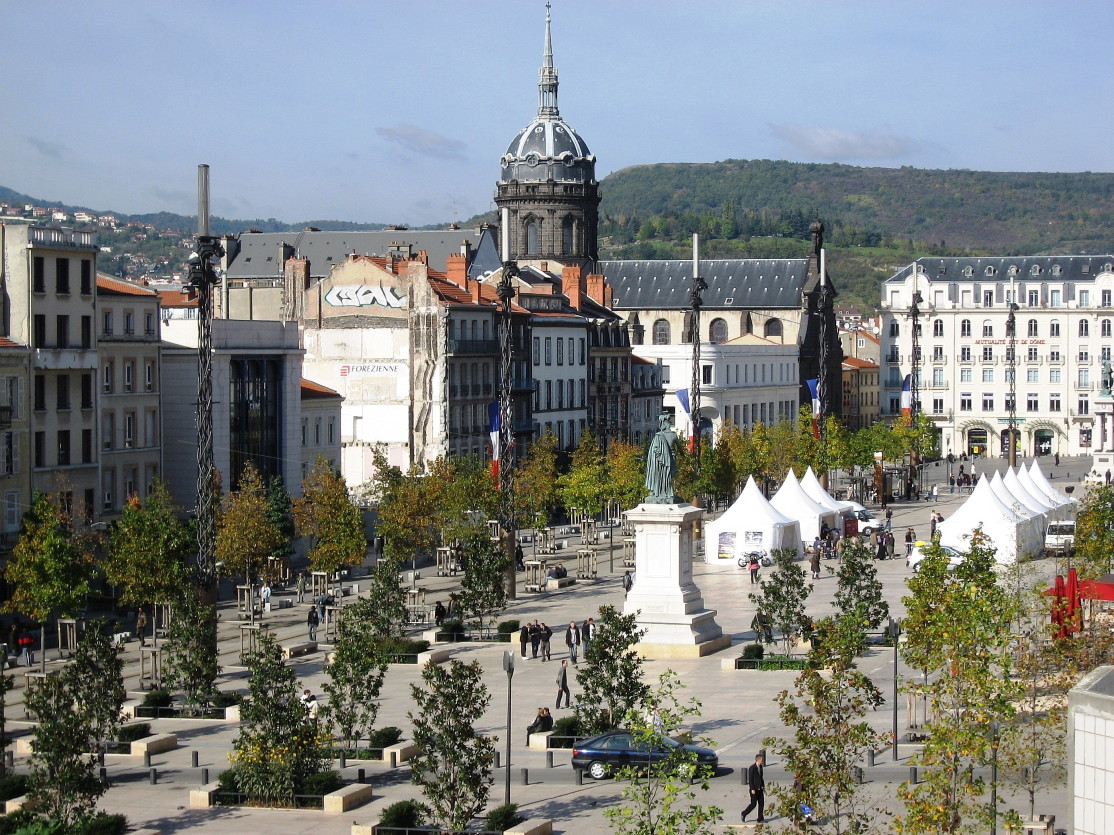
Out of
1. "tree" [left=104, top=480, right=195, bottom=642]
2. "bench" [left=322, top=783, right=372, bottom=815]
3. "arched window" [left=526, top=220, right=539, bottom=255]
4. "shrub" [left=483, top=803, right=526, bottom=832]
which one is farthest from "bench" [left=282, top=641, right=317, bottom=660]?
"arched window" [left=526, top=220, right=539, bottom=255]

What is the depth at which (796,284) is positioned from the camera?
498 feet

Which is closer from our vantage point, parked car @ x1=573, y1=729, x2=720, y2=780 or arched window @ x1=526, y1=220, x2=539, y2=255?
parked car @ x1=573, y1=729, x2=720, y2=780

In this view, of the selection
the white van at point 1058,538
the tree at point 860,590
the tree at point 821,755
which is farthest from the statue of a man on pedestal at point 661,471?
the white van at point 1058,538

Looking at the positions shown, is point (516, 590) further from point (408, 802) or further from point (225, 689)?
point (408, 802)

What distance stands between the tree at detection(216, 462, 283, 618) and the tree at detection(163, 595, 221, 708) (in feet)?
50.7

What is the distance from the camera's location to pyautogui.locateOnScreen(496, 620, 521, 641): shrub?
5250 centimetres

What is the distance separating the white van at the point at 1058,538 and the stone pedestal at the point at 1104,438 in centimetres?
2983

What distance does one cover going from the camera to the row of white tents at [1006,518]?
69188 mm

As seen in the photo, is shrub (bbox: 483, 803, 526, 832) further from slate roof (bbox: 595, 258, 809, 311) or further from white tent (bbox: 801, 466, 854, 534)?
slate roof (bbox: 595, 258, 809, 311)

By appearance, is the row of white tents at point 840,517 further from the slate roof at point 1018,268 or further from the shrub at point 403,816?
the slate roof at point 1018,268

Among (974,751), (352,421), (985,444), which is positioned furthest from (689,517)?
(985,444)

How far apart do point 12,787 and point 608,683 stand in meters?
11.1

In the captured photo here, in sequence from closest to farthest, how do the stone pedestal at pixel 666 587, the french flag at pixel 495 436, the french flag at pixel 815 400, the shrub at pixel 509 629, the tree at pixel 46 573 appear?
the stone pedestal at pixel 666 587, the tree at pixel 46 573, the shrub at pixel 509 629, the french flag at pixel 495 436, the french flag at pixel 815 400

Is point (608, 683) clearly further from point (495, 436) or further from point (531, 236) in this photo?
point (531, 236)
